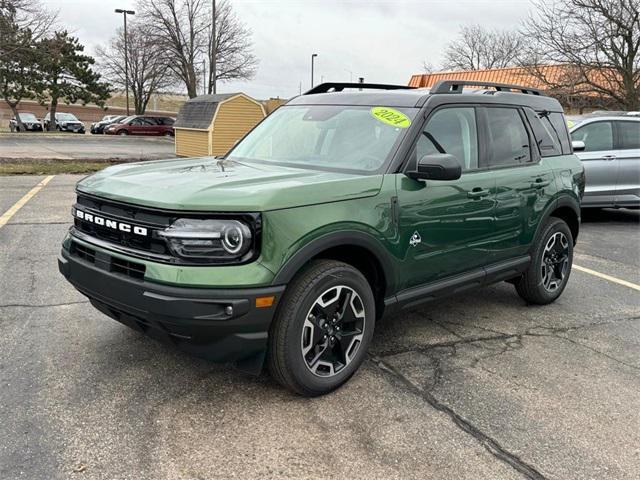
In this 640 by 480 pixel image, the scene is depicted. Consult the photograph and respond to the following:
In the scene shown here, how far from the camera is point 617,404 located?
11.5ft

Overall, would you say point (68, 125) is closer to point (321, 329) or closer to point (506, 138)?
point (506, 138)

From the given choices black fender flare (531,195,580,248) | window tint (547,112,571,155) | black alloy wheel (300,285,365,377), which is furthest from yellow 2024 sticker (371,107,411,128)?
window tint (547,112,571,155)

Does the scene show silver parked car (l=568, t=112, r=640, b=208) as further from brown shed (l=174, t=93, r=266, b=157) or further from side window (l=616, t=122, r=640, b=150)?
brown shed (l=174, t=93, r=266, b=157)

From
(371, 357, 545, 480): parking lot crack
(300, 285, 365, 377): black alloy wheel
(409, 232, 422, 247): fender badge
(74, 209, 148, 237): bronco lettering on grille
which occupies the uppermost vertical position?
(74, 209, 148, 237): bronco lettering on grille

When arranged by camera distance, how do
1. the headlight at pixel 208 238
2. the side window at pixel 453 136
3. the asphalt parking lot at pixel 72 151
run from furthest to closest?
the asphalt parking lot at pixel 72 151, the side window at pixel 453 136, the headlight at pixel 208 238

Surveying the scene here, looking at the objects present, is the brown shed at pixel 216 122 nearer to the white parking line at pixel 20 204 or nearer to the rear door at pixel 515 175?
the white parking line at pixel 20 204

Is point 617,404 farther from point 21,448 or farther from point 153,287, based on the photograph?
point 21,448

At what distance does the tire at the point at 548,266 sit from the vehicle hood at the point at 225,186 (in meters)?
2.19

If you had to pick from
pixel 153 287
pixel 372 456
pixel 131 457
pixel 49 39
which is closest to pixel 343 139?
pixel 153 287

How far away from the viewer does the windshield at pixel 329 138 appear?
12.6 ft

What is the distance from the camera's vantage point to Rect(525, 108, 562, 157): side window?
16.5 ft

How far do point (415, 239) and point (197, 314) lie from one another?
5.18 ft

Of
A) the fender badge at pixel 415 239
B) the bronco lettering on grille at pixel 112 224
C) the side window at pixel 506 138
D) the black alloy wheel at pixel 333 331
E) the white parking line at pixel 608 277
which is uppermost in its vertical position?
the side window at pixel 506 138

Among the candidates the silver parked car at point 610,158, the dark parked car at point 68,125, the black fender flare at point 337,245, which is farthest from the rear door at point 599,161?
the dark parked car at point 68,125
